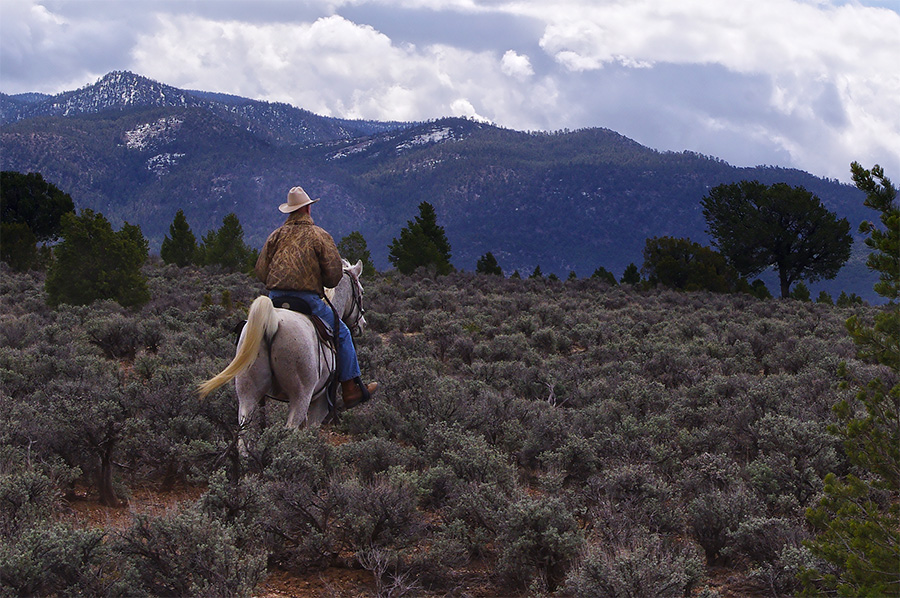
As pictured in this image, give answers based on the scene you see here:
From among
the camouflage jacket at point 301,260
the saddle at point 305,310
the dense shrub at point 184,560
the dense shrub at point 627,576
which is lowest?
the dense shrub at point 627,576

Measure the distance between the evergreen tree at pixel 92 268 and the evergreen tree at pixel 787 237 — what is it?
35695 mm

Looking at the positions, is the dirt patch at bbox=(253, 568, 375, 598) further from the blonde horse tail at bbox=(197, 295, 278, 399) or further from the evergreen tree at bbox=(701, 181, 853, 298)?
the evergreen tree at bbox=(701, 181, 853, 298)

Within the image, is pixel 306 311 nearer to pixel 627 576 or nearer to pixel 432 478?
pixel 432 478

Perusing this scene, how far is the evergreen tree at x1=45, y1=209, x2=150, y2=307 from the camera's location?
1706 cm

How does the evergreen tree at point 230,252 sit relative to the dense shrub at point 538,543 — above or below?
above

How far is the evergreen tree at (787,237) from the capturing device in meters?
42.3

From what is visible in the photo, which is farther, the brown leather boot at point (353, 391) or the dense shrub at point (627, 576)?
the brown leather boot at point (353, 391)

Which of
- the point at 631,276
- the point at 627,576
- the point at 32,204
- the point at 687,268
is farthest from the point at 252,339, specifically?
the point at 631,276

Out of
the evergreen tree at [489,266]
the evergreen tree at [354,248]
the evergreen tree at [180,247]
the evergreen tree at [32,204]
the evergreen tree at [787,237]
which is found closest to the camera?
the evergreen tree at [32,204]

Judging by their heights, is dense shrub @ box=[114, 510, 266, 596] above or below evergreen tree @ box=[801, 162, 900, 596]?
below

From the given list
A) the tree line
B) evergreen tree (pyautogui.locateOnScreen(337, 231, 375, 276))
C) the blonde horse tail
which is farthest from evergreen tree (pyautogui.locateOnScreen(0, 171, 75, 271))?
the blonde horse tail

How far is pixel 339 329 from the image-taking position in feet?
23.5

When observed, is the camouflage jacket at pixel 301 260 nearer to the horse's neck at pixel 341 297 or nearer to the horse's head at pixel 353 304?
the horse's neck at pixel 341 297

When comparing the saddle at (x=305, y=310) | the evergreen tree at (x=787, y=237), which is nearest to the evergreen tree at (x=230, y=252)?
the evergreen tree at (x=787, y=237)
